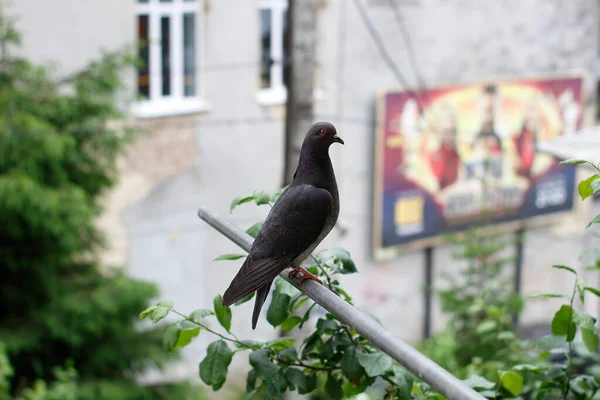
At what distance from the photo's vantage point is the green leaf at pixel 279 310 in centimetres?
258

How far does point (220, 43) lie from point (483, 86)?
4014 mm

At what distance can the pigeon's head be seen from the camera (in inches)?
108

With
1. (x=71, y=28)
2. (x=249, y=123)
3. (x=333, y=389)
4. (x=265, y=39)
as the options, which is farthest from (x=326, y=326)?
(x=265, y=39)

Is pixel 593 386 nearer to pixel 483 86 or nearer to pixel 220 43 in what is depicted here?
pixel 220 43

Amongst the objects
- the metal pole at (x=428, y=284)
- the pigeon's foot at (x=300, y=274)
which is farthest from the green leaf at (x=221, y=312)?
the metal pole at (x=428, y=284)

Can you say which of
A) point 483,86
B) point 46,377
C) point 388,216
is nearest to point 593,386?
point 46,377

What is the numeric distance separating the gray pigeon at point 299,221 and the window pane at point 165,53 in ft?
28.6

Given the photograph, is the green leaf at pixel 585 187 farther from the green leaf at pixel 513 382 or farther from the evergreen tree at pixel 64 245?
the evergreen tree at pixel 64 245

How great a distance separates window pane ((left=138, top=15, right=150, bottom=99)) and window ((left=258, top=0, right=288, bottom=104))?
4.69ft

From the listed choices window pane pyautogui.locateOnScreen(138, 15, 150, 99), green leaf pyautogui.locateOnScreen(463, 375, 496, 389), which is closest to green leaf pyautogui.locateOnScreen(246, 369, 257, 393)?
green leaf pyautogui.locateOnScreen(463, 375, 496, 389)

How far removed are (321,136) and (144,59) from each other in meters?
8.79

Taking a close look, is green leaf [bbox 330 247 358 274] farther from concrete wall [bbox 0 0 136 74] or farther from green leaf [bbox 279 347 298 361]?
concrete wall [bbox 0 0 136 74]

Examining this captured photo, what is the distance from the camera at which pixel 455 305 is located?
28.0 ft

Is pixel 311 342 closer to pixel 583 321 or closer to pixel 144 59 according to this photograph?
pixel 583 321
